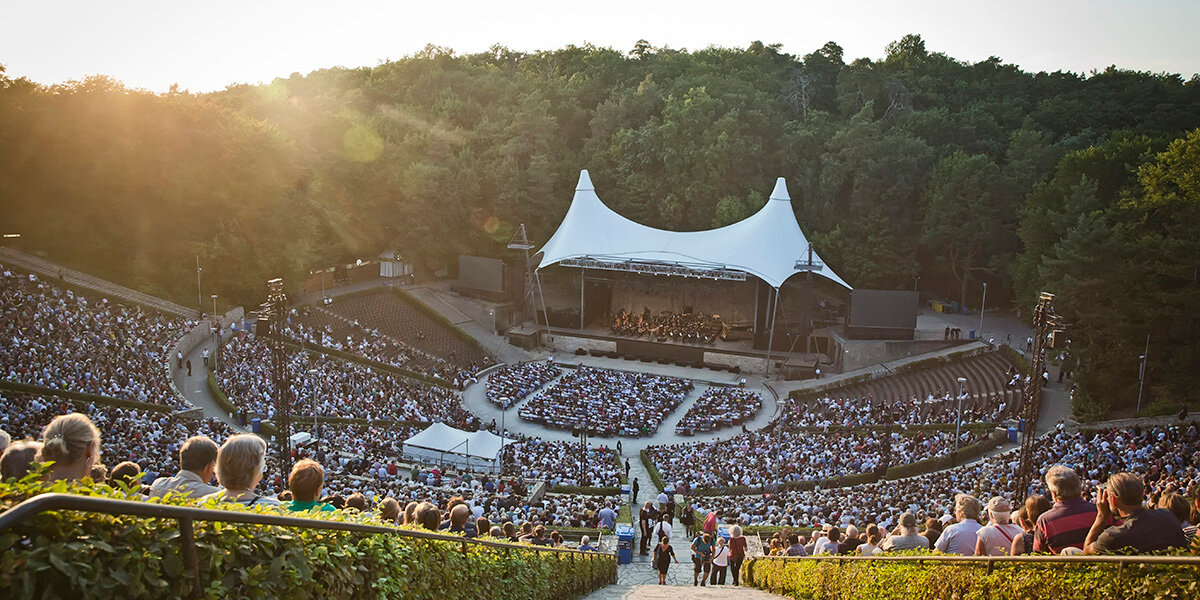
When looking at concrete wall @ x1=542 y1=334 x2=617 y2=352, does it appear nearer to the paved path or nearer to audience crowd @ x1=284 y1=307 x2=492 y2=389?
audience crowd @ x1=284 y1=307 x2=492 y2=389

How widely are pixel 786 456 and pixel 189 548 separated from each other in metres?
16.9

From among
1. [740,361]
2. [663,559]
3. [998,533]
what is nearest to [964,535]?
[998,533]

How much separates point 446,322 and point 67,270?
13.6 meters

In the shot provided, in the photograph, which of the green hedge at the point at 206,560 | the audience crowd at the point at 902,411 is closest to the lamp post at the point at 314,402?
the audience crowd at the point at 902,411

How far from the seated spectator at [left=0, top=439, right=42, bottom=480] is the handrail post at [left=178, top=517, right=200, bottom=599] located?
172 cm

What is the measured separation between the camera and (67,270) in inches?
1083

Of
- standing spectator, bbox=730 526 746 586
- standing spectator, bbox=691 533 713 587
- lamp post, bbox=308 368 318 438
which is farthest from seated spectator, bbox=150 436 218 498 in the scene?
lamp post, bbox=308 368 318 438

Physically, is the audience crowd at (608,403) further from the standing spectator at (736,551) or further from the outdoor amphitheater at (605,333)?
the standing spectator at (736,551)

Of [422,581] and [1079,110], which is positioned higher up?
[1079,110]

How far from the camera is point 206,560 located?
7.95 feet

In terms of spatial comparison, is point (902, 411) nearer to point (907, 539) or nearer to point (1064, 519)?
point (907, 539)

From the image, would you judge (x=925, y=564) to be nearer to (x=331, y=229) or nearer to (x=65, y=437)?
(x=65, y=437)

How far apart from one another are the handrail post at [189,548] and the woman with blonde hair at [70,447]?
1444 millimetres

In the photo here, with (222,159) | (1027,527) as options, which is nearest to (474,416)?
(222,159)
